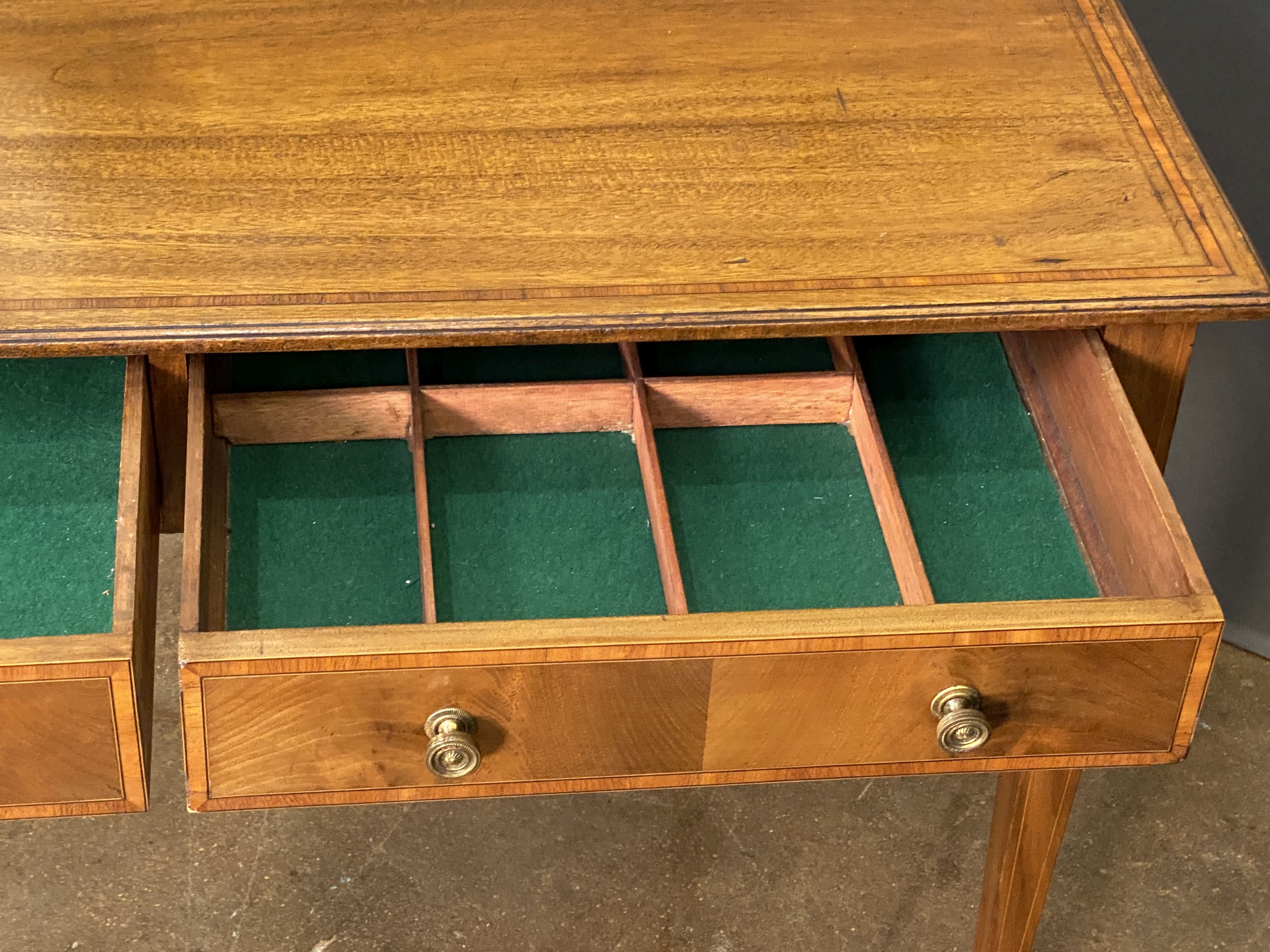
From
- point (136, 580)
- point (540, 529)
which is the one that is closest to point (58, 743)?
point (136, 580)

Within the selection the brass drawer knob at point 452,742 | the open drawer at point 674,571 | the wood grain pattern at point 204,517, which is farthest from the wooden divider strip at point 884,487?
the wood grain pattern at point 204,517

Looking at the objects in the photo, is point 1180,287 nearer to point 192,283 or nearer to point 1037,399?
point 1037,399

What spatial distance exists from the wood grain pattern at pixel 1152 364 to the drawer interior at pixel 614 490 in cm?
8

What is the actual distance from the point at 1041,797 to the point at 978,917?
20 centimetres

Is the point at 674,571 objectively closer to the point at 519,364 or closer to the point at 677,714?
the point at 677,714

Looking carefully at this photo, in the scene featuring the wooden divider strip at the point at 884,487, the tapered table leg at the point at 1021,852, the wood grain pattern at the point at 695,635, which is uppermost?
the wood grain pattern at the point at 695,635

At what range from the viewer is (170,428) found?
3.57 feet

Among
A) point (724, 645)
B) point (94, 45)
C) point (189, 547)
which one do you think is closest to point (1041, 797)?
point (724, 645)

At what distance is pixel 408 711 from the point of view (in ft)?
3.00

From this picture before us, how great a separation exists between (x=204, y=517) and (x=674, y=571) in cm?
28

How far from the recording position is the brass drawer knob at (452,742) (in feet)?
3.00

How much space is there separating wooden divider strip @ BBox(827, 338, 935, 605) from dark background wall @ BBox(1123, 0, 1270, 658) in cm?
50

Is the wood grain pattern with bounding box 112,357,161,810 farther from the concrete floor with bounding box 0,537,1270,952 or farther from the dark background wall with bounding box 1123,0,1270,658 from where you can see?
the dark background wall with bounding box 1123,0,1270,658

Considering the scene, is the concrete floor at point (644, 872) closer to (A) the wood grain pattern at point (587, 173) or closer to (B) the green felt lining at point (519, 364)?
(B) the green felt lining at point (519, 364)
